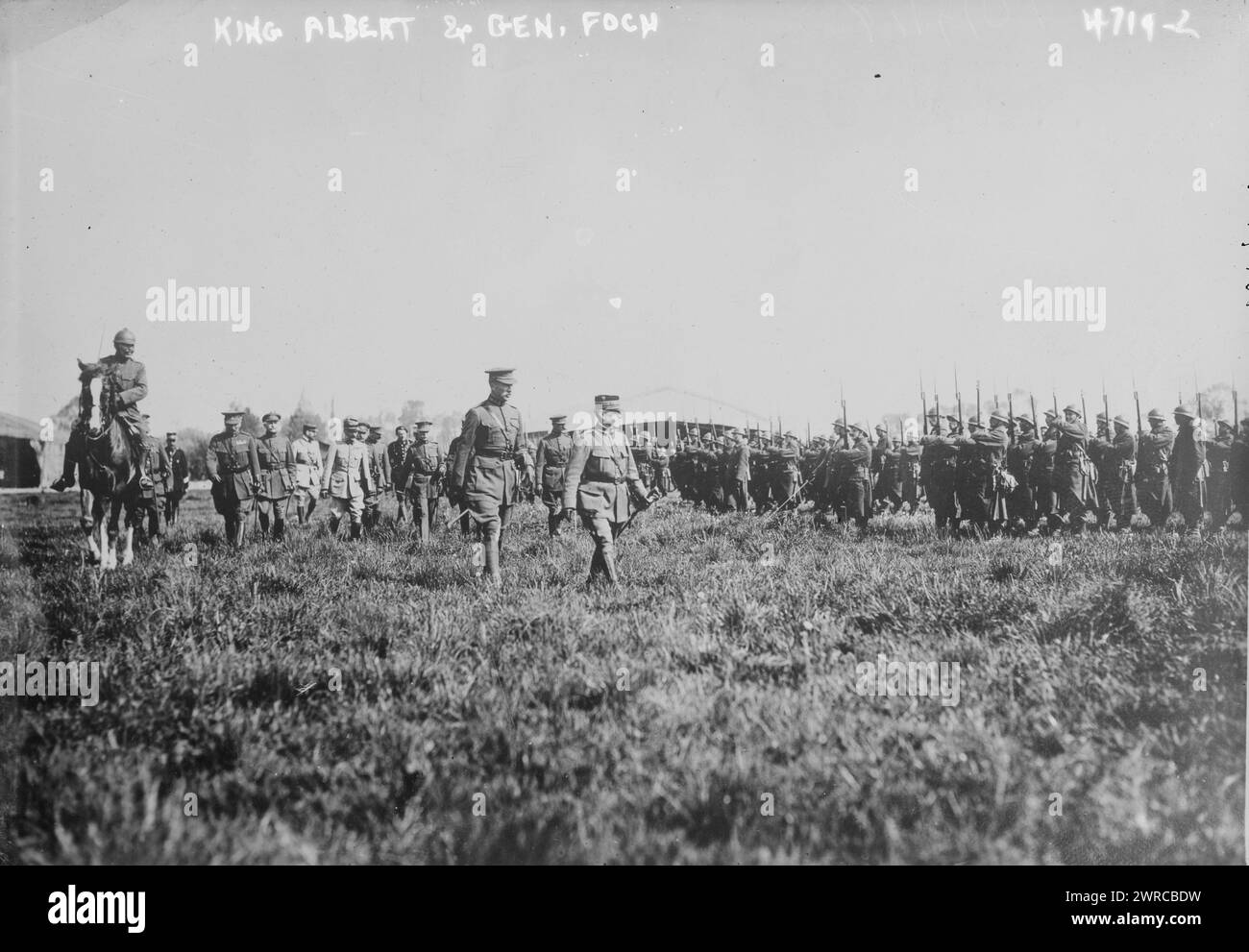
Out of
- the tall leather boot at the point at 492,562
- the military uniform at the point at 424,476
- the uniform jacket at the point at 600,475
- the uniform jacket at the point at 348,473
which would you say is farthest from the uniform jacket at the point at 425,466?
the uniform jacket at the point at 600,475

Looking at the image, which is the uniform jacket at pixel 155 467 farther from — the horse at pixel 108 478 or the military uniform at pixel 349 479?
the military uniform at pixel 349 479

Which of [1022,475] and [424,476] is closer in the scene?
[424,476]

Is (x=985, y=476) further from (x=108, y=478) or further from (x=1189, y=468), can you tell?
(x=108, y=478)

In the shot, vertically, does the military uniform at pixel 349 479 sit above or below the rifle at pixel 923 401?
below

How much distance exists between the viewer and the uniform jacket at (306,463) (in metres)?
3.99

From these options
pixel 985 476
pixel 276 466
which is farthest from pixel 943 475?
pixel 276 466

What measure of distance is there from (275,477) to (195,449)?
450 millimetres

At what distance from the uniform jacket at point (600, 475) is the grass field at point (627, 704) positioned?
Result: 223 mm

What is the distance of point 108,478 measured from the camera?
3854 mm

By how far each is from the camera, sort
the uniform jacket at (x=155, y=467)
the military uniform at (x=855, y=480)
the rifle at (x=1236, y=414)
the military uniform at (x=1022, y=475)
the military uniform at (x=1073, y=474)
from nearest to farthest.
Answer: the rifle at (x=1236, y=414) → the uniform jacket at (x=155, y=467) → the military uniform at (x=855, y=480) → the military uniform at (x=1073, y=474) → the military uniform at (x=1022, y=475)

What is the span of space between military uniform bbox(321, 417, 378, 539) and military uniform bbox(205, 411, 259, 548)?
0.41 metres

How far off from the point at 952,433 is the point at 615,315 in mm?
2361

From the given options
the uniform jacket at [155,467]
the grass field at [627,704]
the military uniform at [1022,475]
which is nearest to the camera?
the grass field at [627,704]

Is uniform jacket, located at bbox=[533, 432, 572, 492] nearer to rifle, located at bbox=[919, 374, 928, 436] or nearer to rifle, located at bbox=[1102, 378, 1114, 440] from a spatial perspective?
rifle, located at bbox=[919, 374, 928, 436]
